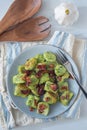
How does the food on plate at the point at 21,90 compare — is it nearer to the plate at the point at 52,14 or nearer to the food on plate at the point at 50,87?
the food on plate at the point at 50,87

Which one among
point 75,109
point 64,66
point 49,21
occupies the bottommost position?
point 75,109

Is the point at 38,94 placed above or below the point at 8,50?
below

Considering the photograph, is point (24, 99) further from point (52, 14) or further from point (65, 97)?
point (52, 14)

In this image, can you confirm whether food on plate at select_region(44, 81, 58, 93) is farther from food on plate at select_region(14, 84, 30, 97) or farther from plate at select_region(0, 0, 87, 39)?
plate at select_region(0, 0, 87, 39)

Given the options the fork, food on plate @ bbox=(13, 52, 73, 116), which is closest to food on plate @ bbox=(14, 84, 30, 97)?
food on plate @ bbox=(13, 52, 73, 116)

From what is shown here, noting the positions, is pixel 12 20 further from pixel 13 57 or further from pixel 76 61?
pixel 76 61

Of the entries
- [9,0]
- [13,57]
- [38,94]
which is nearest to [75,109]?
[38,94]

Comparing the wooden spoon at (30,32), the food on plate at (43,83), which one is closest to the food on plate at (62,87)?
the food on plate at (43,83)
